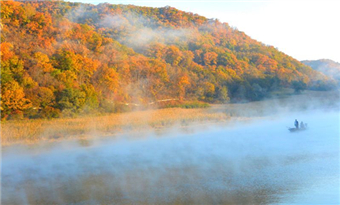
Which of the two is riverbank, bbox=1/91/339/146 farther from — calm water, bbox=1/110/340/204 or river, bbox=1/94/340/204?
calm water, bbox=1/110/340/204

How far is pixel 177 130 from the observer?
18.7 meters

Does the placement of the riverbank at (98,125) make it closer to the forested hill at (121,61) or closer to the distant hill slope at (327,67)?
the forested hill at (121,61)

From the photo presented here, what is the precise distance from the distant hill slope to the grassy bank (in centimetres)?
4383

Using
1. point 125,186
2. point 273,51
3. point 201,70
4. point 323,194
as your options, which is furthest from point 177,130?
point 273,51

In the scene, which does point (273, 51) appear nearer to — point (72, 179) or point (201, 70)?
point (201, 70)

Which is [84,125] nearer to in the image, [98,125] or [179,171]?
[98,125]

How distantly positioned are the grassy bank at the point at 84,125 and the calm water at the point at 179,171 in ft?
5.10

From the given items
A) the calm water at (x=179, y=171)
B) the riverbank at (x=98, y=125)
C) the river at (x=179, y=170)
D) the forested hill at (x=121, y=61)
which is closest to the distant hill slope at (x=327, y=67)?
the forested hill at (x=121, y=61)

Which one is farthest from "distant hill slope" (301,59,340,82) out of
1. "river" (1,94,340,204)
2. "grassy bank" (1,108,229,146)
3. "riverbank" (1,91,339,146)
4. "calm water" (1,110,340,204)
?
"calm water" (1,110,340,204)

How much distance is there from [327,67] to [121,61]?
161 ft

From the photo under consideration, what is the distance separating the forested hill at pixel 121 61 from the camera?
20.7 m

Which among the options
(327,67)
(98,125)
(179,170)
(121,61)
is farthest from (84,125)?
(327,67)

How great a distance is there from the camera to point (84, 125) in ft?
60.9

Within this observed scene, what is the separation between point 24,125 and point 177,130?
8504 millimetres
